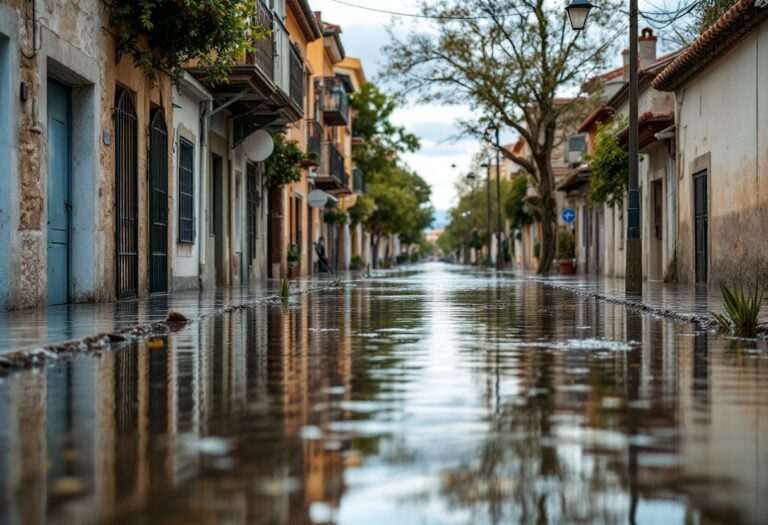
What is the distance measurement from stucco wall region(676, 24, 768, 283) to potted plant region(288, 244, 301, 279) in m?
13.9

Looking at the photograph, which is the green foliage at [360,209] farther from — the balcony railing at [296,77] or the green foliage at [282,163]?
the balcony railing at [296,77]

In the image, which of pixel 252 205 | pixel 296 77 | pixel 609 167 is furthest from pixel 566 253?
pixel 296 77

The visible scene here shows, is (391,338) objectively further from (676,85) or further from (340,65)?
(340,65)

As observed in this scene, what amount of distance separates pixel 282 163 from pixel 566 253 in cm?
2147

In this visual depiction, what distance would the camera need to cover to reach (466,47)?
43.5 m

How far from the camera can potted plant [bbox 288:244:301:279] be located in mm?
37531

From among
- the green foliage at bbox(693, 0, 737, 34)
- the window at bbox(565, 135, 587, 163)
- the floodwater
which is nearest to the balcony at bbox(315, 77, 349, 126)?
the window at bbox(565, 135, 587, 163)

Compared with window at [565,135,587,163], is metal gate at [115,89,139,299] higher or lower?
lower

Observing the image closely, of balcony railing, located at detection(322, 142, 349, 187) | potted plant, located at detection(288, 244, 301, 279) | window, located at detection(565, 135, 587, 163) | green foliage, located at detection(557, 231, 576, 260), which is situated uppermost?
window, located at detection(565, 135, 587, 163)

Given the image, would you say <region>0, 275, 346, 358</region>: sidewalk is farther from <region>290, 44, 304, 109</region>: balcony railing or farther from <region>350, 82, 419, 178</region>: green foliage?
<region>350, 82, 419, 178</region>: green foliage

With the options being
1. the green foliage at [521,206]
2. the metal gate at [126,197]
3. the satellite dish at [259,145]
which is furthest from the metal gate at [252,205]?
the green foliage at [521,206]

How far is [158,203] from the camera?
20234 millimetres

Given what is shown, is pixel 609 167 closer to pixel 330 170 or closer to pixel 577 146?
pixel 330 170

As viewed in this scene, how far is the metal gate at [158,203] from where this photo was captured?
64.5ft
